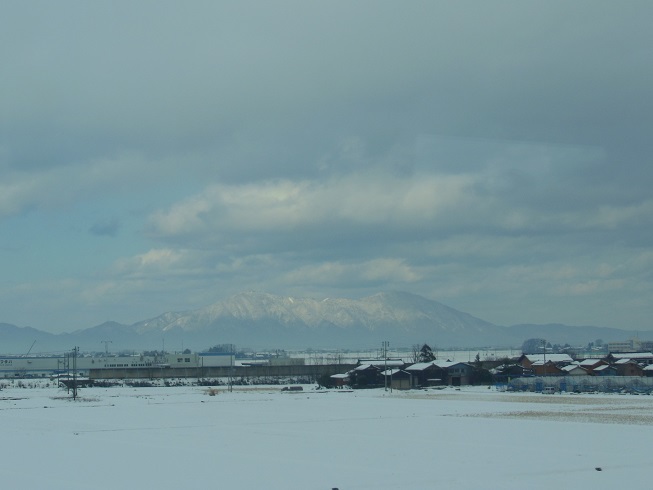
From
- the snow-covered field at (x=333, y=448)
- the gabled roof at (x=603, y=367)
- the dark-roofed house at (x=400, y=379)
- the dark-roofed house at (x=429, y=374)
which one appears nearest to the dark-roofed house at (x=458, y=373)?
the dark-roofed house at (x=429, y=374)

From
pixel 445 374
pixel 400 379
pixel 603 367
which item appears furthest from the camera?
pixel 603 367

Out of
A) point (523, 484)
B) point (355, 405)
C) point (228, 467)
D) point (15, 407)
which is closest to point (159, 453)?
point (228, 467)

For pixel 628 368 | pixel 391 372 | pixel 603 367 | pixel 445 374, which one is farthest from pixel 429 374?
pixel 628 368

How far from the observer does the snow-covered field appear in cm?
1967

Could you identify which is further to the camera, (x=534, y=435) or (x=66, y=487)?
(x=534, y=435)

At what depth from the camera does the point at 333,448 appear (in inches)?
1053

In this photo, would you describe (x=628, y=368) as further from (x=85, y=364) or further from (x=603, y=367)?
(x=85, y=364)

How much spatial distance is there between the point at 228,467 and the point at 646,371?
7711cm

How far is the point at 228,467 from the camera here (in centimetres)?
2225

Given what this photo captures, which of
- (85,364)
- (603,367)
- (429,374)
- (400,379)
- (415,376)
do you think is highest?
(85,364)

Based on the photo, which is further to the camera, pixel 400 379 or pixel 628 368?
pixel 628 368

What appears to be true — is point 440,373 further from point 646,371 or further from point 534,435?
point 534,435

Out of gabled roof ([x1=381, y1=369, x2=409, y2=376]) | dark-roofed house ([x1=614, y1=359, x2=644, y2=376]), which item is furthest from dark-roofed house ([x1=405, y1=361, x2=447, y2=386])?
dark-roofed house ([x1=614, y1=359, x2=644, y2=376])

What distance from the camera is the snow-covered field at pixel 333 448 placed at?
19.7 m
